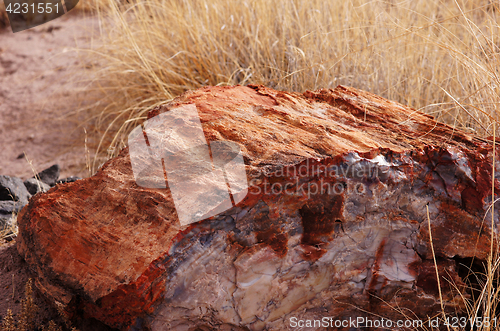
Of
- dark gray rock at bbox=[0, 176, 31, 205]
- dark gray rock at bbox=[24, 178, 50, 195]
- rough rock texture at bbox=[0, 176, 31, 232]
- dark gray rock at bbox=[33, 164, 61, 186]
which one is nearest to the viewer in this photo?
rough rock texture at bbox=[0, 176, 31, 232]

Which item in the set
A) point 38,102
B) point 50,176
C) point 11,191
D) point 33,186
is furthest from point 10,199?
point 38,102

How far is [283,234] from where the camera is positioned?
1.27 m

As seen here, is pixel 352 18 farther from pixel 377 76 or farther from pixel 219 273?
pixel 219 273

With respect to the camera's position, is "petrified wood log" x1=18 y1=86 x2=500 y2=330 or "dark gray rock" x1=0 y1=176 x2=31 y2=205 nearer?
"petrified wood log" x1=18 y1=86 x2=500 y2=330

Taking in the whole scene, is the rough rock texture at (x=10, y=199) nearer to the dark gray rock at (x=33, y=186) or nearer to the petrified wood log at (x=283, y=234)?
the dark gray rock at (x=33, y=186)

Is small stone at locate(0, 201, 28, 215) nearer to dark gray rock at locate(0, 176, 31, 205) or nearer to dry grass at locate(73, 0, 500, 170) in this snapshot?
dark gray rock at locate(0, 176, 31, 205)

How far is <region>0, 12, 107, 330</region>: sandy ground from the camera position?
3.37m

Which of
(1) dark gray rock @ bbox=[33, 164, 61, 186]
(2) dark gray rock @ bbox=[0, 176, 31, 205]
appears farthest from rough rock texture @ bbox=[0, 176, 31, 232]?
(1) dark gray rock @ bbox=[33, 164, 61, 186]

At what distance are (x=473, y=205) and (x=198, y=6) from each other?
2.50 metres

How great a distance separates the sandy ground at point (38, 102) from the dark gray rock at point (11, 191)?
0.49 m

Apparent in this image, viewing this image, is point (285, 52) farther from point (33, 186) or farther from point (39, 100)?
point (39, 100)

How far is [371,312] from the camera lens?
141 centimetres

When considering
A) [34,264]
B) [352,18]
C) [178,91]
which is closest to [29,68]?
[178,91]

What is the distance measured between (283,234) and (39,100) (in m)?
3.72
